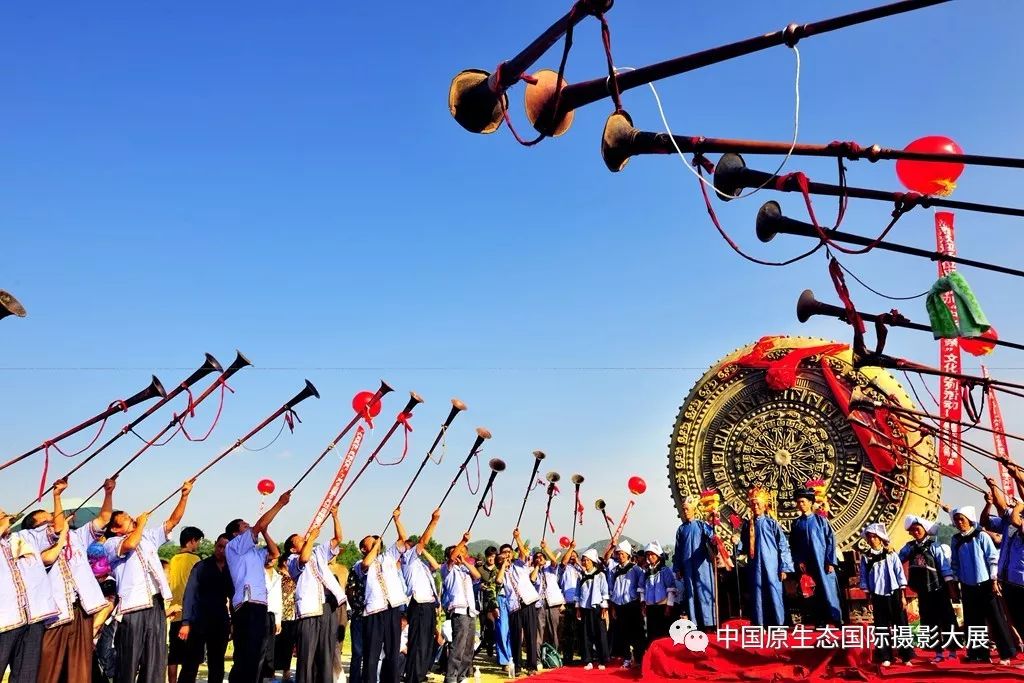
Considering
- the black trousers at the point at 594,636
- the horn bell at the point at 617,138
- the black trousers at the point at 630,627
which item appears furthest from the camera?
the black trousers at the point at 594,636

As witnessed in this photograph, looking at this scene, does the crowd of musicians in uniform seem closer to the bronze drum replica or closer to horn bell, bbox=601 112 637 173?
the bronze drum replica

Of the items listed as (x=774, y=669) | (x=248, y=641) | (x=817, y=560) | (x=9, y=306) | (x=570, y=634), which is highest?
(x=9, y=306)

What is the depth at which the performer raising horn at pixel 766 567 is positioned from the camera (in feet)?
32.2

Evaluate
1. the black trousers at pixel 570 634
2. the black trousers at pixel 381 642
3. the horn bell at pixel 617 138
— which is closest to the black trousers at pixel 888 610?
the black trousers at pixel 570 634

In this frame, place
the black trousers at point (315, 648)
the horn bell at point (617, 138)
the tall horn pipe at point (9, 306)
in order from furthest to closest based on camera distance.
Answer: the black trousers at point (315, 648), the tall horn pipe at point (9, 306), the horn bell at point (617, 138)

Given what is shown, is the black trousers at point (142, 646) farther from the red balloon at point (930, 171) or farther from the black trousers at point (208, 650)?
the red balloon at point (930, 171)

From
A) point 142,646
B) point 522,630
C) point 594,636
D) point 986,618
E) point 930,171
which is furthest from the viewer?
point 594,636

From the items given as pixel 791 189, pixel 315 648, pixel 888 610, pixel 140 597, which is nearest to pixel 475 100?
pixel 791 189

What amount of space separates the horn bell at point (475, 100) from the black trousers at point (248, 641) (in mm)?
5864

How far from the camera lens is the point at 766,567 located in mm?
9945

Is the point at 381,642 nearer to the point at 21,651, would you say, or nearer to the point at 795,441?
the point at 21,651

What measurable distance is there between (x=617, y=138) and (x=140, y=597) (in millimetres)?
5925

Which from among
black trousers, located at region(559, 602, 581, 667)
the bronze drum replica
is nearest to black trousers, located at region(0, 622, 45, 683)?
black trousers, located at region(559, 602, 581, 667)

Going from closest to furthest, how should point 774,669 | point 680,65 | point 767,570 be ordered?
point 680,65 → point 774,669 → point 767,570
